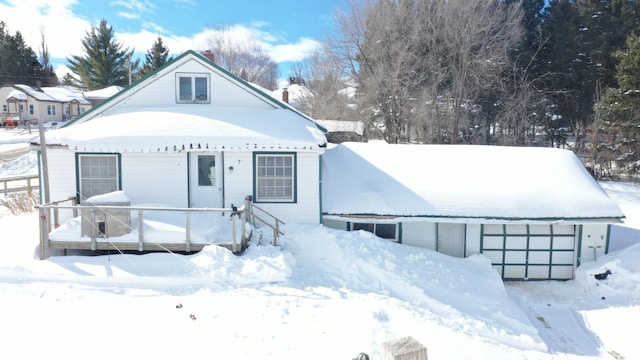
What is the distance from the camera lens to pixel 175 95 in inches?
543

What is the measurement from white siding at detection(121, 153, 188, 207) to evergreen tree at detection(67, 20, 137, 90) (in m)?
43.6

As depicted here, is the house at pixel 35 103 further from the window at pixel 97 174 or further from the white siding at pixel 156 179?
the white siding at pixel 156 179

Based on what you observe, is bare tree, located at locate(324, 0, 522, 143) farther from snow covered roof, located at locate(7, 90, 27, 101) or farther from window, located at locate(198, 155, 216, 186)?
snow covered roof, located at locate(7, 90, 27, 101)

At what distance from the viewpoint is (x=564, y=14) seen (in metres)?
34.7

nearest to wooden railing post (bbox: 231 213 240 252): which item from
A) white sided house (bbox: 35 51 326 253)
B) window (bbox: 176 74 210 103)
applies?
white sided house (bbox: 35 51 326 253)

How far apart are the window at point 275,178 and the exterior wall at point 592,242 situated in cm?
1009

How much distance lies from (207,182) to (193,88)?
3673mm

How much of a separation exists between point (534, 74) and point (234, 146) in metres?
32.3

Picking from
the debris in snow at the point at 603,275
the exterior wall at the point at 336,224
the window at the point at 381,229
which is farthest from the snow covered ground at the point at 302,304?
the window at the point at 381,229

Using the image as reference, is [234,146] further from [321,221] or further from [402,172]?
[402,172]

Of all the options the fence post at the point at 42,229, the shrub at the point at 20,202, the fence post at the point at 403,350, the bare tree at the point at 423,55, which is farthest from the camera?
the bare tree at the point at 423,55

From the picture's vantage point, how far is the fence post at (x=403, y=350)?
295cm

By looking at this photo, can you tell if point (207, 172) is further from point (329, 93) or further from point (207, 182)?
point (329, 93)

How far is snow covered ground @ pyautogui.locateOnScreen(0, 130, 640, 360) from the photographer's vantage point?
22.2ft
